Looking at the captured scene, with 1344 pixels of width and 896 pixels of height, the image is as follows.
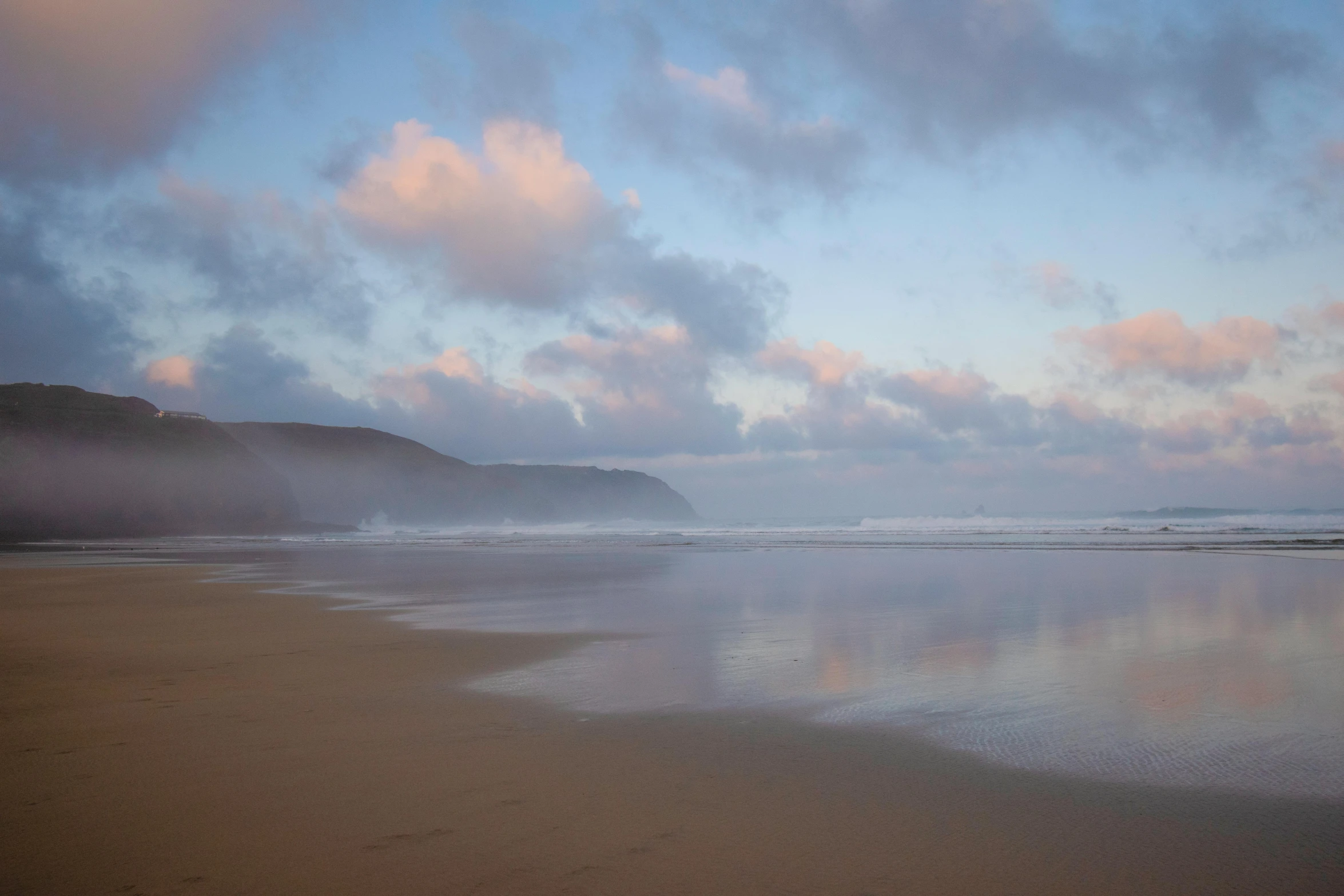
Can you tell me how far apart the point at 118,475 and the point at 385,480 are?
51.3 m

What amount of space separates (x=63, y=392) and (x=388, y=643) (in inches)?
3046

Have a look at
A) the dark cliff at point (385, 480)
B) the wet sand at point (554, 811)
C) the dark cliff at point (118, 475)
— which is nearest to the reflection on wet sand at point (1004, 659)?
the wet sand at point (554, 811)

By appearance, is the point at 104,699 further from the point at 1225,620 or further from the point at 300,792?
the point at 1225,620

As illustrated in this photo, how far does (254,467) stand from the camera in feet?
226

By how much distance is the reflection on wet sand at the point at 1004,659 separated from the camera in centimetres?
410

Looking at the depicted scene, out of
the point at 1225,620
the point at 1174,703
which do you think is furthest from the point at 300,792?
the point at 1225,620

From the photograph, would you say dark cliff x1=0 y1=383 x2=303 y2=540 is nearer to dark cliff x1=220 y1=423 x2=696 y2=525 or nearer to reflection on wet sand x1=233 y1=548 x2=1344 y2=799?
dark cliff x1=220 y1=423 x2=696 y2=525

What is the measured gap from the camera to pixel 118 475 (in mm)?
58188

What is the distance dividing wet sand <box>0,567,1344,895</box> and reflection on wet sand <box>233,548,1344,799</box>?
511 mm

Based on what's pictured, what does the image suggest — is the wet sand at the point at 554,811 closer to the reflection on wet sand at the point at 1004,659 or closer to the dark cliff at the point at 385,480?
the reflection on wet sand at the point at 1004,659

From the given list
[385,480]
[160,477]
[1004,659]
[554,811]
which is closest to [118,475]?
[160,477]

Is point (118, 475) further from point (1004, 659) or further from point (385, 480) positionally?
Answer: point (1004, 659)

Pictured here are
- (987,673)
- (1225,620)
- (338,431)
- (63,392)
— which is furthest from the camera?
(338,431)

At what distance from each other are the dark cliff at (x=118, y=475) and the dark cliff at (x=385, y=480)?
27885 mm
